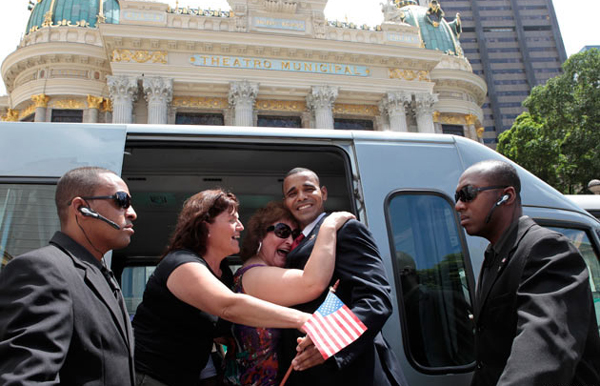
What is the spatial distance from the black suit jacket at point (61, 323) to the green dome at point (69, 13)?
3077cm

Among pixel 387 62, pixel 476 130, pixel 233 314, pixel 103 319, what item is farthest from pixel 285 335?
pixel 476 130

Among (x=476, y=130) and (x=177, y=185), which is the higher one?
(x=476, y=130)

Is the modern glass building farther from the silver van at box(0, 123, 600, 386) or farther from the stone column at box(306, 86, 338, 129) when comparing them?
the silver van at box(0, 123, 600, 386)

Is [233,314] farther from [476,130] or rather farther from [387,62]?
[476,130]

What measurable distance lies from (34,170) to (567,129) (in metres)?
25.4

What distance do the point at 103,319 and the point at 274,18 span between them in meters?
27.8

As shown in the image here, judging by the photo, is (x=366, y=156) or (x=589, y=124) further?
(x=589, y=124)

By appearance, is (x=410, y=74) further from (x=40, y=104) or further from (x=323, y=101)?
(x=40, y=104)

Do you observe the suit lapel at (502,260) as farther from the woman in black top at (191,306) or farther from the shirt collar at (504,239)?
the woman in black top at (191,306)

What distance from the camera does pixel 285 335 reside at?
1898mm

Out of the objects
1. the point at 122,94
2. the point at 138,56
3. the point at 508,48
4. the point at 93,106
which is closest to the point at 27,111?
the point at 93,106

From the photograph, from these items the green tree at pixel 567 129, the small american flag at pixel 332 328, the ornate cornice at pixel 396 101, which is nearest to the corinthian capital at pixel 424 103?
the ornate cornice at pixel 396 101

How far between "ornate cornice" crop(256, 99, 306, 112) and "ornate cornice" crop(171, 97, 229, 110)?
90.2 inches

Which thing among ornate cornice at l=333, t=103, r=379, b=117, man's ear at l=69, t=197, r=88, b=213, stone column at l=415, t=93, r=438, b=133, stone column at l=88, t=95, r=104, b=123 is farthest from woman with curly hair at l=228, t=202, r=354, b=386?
stone column at l=415, t=93, r=438, b=133
